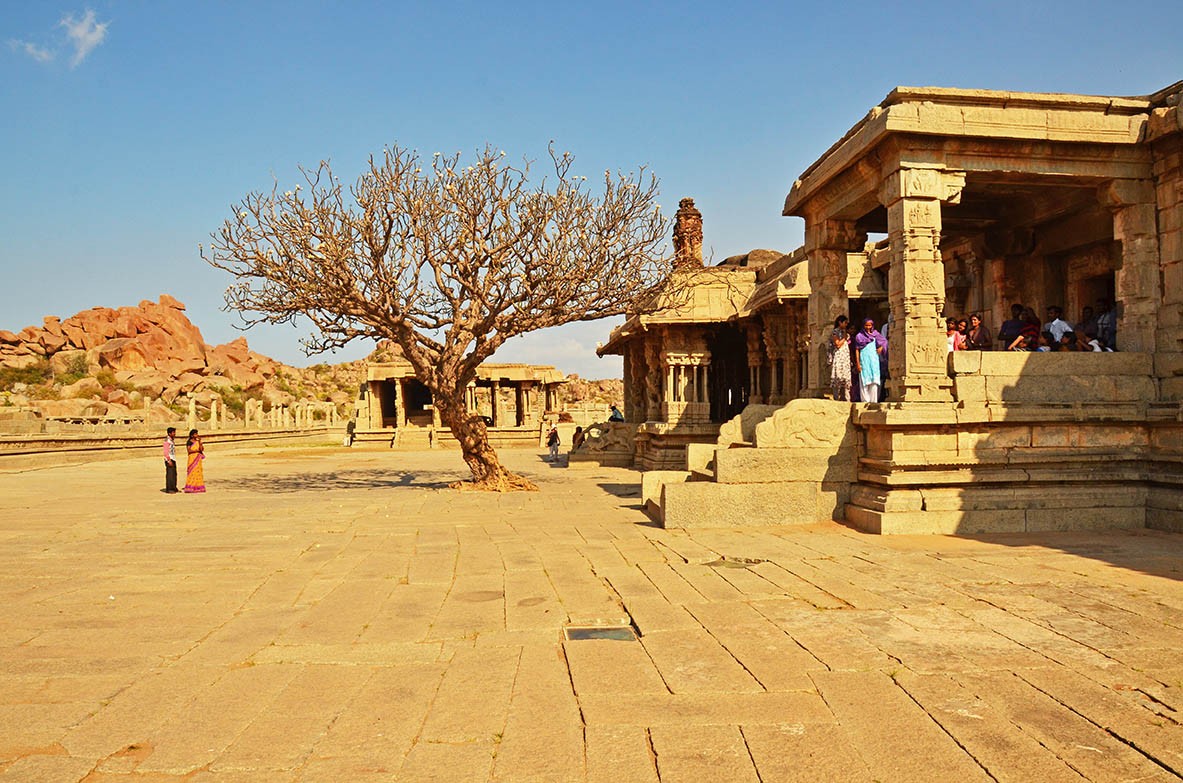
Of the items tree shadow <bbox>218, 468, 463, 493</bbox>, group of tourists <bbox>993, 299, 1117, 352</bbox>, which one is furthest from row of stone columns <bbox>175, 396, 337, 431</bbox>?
group of tourists <bbox>993, 299, 1117, 352</bbox>

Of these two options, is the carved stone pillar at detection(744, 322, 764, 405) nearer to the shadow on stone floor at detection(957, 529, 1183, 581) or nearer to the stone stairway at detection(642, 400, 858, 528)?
the stone stairway at detection(642, 400, 858, 528)

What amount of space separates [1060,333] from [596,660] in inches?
317

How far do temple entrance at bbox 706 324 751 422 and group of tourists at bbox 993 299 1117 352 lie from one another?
10509 mm

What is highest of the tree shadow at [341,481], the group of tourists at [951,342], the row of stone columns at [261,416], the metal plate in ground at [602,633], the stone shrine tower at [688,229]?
the stone shrine tower at [688,229]

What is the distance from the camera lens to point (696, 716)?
304 centimetres

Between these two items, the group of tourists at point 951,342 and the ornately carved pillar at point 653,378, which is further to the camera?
the ornately carved pillar at point 653,378

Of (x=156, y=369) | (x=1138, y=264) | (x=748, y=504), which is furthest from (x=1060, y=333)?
(x=156, y=369)

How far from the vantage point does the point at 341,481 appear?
49.7 feet

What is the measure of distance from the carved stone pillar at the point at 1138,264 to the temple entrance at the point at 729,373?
12115mm

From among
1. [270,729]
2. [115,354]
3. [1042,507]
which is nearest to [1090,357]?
[1042,507]

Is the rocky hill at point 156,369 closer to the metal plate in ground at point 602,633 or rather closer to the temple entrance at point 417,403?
the temple entrance at point 417,403

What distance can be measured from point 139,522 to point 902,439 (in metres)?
8.23

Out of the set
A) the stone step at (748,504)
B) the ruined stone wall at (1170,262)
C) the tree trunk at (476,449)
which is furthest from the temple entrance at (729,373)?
the ruined stone wall at (1170,262)

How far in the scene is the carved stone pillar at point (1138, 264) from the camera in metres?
8.44
